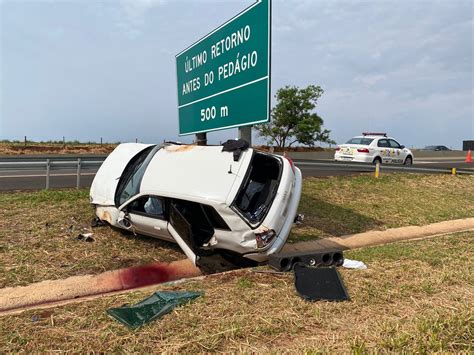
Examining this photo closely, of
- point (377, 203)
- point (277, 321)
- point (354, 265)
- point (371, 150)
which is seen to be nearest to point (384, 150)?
point (371, 150)

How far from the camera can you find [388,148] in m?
17.4

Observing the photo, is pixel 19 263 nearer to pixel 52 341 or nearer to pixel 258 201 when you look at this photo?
pixel 52 341

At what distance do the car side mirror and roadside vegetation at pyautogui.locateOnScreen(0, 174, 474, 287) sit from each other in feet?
1.28

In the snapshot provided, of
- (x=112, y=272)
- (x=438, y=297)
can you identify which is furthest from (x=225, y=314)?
(x=112, y=272)

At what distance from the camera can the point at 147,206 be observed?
6180 mm

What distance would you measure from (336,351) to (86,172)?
13278 millimetres

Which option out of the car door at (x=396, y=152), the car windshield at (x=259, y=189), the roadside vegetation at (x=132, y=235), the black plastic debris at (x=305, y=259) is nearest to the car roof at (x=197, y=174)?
the car windshield at (x=259, y=189)

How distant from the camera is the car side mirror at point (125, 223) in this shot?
626cm

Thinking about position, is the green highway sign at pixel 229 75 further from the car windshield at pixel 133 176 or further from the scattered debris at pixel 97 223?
the scattered debris at pixel 97 223

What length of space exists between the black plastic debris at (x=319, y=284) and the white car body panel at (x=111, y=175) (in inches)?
131

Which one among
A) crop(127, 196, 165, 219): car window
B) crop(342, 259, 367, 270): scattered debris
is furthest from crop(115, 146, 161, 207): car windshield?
crop(342, 259, 367, 270): scattered debris

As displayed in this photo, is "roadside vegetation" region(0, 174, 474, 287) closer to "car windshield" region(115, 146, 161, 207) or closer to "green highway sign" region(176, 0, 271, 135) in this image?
"car windshield" region(115, 146, 161, 207)

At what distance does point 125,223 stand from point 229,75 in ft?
11.0

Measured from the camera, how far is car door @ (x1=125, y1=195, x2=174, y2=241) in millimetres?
5883
